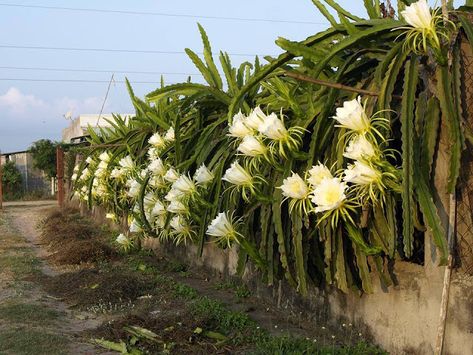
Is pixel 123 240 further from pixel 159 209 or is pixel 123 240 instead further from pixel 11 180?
pixel 11 180

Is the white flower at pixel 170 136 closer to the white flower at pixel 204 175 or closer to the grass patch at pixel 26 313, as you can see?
the white flower at pixel 204 175

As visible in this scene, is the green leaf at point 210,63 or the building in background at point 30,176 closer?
the green leaf at point 210,63

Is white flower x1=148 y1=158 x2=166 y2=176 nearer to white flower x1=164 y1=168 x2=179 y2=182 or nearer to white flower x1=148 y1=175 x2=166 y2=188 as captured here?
white flower x1=148 y1=175 x2=166 y2=188

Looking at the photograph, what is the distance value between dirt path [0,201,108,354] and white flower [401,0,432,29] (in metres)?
3.77

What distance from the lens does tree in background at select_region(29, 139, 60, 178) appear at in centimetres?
3064

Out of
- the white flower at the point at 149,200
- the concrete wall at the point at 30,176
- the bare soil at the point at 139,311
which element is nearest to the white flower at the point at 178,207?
the bare soil at the point at 139,311

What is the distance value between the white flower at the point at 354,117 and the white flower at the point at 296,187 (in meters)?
0.61

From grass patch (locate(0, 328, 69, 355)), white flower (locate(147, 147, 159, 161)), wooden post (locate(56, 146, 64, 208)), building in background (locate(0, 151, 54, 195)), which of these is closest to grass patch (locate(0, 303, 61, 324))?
grass patch (locate(0, 328, 69, 355))

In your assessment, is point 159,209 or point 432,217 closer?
point 432,217

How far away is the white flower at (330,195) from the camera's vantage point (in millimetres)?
4184

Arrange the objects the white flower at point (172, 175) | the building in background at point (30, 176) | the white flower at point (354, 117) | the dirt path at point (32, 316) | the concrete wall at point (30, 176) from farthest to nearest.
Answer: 1. the concrete wall at point (30, 176)
2. the building in background at point (30, 176)
3. the white flower at point (172, 175)
4. the dirt path at point (32, 316)
5. the white flower at point (354, 117)

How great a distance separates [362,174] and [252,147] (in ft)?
3.86

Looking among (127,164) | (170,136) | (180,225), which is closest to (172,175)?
(180,225)

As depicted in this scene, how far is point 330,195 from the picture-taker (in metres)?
4.23
